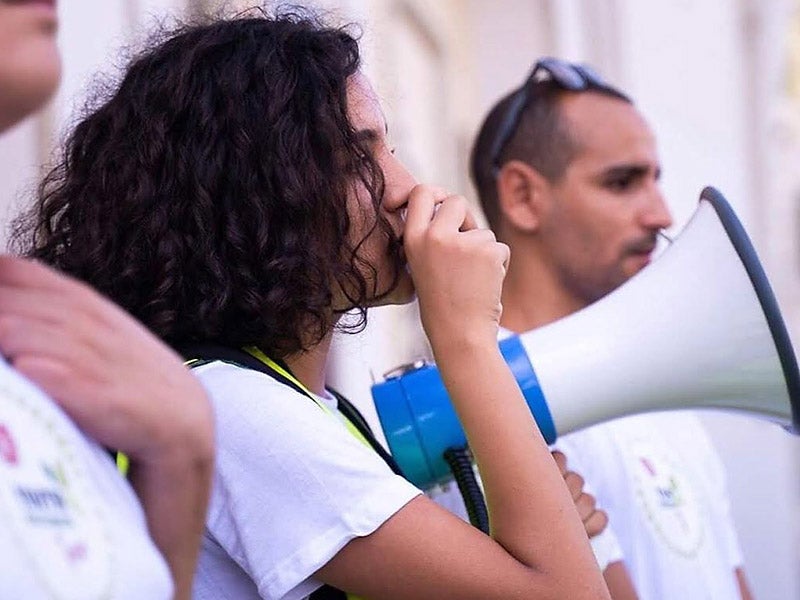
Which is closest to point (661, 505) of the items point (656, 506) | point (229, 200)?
point (656, 506)

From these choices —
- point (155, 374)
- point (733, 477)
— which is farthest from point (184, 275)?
point (733, 477)

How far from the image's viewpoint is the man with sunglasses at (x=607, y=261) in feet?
7.54

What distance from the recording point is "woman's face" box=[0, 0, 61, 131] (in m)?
0.96

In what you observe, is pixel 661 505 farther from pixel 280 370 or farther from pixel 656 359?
pixel 280 370

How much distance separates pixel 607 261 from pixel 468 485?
1.05 meters

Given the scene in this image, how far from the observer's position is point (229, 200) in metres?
1.61

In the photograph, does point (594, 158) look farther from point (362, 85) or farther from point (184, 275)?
point (184, 275)

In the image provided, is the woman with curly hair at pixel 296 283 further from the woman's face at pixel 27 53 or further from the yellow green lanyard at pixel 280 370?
the woman's face at pixel 27 53

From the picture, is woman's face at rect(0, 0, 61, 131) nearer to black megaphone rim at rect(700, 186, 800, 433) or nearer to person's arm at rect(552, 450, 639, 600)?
person's arm at rect(552, 450, 639, 600)

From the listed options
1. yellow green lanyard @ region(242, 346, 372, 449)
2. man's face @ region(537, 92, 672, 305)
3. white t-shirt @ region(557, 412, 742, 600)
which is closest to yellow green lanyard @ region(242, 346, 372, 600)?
yellow green lanyard @ region(242, 346, 372, 449)

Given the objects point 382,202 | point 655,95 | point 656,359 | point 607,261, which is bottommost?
point 655,95

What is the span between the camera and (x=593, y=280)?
2.74 m

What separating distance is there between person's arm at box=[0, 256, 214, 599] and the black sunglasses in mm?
2034

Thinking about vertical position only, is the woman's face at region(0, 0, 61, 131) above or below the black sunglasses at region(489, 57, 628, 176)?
above
